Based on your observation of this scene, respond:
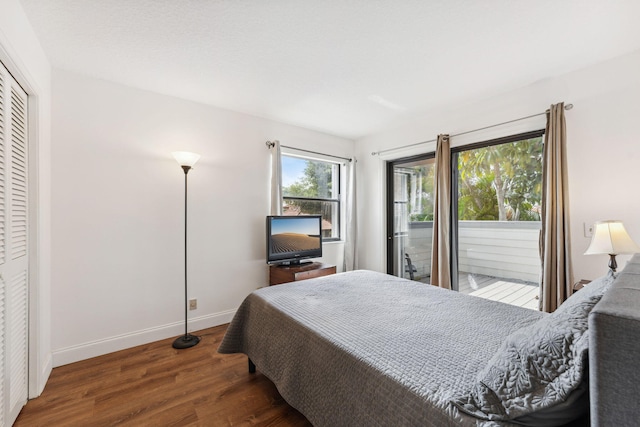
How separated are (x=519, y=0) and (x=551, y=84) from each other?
51.3 inches

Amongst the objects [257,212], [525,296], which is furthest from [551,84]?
[257,212]

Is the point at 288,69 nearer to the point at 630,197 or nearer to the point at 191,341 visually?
the point at 191,341

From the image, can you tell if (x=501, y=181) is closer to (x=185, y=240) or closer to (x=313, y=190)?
(x=313, y=190)

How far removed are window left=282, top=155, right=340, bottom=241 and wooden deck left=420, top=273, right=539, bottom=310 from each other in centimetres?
189

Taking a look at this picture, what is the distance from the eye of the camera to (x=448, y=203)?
126 inches

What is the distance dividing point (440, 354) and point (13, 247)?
2422 millimetres

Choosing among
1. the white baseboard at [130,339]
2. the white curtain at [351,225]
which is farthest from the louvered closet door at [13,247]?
the white curtain at [351,225]

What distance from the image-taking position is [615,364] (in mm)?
604

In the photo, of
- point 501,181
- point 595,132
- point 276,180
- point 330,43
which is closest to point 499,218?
point 501,181

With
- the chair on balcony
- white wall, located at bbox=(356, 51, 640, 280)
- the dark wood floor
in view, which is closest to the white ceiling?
white wall, located at bbox=(356, 51, 640, 280)

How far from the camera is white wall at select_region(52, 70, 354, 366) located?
92.0 inches

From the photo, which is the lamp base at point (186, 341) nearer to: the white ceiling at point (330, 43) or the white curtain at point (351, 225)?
the white curtain at point (351, 225)

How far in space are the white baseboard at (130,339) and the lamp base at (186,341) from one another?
17 centimetres

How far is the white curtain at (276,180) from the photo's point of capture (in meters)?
3.43
